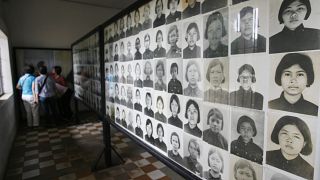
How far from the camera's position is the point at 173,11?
3.22ft

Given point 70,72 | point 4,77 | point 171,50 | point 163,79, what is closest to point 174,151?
point 163,79

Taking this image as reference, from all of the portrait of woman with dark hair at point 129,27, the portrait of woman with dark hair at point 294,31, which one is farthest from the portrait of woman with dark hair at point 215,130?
the portrait of woman with dark hair at point 129,27

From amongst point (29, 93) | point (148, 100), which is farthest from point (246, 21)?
point (29, 93)

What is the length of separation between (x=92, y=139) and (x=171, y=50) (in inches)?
110

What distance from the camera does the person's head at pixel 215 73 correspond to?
0.75 metres

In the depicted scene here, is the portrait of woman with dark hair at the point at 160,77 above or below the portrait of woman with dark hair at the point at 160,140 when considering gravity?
above

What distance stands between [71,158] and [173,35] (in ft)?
7.76

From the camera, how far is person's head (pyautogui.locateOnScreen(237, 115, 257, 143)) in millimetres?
655

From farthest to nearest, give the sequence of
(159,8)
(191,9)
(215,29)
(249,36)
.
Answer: (159,8) → (191,9) → (215,29) → (249,36)

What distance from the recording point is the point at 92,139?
3.33 metres

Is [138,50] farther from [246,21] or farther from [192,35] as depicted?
[246,21]

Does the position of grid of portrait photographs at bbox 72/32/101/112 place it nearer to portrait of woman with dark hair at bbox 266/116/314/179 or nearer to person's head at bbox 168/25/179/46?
person's head at bbox 168/25/179/46

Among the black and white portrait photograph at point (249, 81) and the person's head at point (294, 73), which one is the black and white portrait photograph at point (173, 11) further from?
the person's head at point (294, 73)

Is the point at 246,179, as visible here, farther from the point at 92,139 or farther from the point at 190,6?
the point at 92,139
